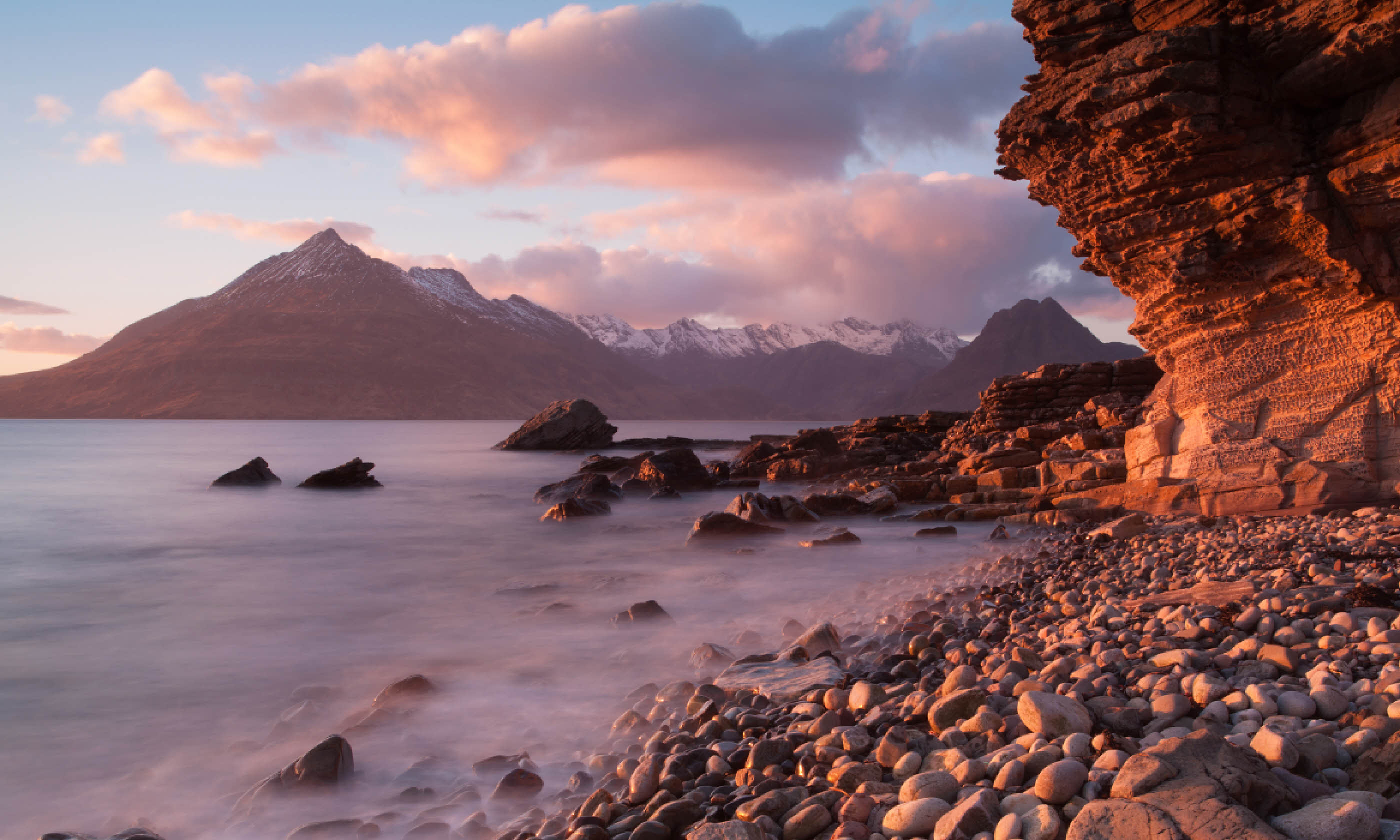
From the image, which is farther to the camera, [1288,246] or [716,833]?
[1288,246]

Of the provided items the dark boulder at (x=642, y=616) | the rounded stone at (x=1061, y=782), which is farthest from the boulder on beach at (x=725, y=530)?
the rounded stone at (x=1061, y=782)

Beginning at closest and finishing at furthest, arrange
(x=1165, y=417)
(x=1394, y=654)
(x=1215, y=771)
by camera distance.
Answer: (x=1215, y=771) → (x=1394, y=654) → (x=1165, y=417)

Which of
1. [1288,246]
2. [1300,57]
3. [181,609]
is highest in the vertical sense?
[1300,57]

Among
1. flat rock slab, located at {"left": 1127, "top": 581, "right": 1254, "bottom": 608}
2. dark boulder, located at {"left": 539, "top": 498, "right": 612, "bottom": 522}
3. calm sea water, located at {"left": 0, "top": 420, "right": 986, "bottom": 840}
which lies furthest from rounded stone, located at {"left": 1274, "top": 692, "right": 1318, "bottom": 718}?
dark boulder, located at {"left": 539, "top": 498, "right": 612, "bottom": 522}

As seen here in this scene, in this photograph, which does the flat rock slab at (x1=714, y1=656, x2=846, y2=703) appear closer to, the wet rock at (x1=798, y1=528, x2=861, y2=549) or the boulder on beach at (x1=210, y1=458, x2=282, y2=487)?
the wet rock at (x1=798, y1=528, x2=861, y2=549)

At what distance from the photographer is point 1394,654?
133 inches

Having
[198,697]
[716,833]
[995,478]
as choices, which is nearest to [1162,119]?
[995,478]

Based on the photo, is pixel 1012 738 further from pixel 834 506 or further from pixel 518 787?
pixel 834 506

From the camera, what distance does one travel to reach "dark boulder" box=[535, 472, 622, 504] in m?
23.1

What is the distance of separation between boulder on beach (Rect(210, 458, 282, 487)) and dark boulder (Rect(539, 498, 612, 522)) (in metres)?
15.7

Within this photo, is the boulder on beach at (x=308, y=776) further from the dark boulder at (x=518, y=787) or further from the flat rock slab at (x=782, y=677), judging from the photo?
the flat rock slab at (x=782, y=677)

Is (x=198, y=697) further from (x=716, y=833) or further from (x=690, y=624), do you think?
(x=716, y=833)

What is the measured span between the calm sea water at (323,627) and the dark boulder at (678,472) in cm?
400

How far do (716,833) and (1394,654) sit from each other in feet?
10.7
